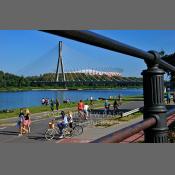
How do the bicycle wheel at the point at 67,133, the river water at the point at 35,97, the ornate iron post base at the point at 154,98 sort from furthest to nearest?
1. the river water at the point at 35,97
2. the bicycle wheel at the point at 67,133
3. the ornate iron post base at the point at 154,98

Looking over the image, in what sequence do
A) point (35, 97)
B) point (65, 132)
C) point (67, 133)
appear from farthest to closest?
point (35, 97) → point (67, 133) → point (65, 132)

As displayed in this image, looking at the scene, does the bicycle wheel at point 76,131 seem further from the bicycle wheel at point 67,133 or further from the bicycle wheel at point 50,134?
the bicycle wheel at point 50,134

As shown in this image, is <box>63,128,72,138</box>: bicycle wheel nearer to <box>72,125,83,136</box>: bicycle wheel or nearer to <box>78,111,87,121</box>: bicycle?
<box>72,125,83,136</box>: bicycle wheel

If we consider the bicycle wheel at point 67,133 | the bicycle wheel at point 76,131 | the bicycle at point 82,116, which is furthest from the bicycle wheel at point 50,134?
the bicycle at point 82,116

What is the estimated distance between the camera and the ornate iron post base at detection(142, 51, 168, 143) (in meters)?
2.04

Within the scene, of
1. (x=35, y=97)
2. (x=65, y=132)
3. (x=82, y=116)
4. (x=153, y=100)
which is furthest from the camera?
(x=35, y=97)

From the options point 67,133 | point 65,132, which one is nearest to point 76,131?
point 67,133

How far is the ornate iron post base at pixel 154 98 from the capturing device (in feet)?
6.70

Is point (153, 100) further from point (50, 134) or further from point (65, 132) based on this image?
point (50, 134)

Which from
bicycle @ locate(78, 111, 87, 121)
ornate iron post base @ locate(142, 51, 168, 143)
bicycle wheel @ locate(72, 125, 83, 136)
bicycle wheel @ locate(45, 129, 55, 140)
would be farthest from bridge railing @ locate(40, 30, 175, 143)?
bicycle @ locate(78, 111, 87, 121)

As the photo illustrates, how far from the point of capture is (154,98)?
2086mm

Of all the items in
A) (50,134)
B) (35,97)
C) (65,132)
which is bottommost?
(50,134)

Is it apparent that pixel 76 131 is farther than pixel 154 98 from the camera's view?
Yes

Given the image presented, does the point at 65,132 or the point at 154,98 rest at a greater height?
the point at 154,98
